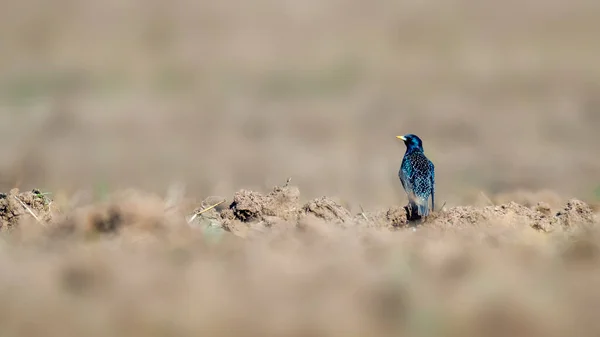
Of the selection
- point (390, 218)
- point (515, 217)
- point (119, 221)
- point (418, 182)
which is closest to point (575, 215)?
point (515, 217)

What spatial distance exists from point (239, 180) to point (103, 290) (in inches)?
451

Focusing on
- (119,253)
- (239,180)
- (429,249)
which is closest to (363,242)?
(429,249)

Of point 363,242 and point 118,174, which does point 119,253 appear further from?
point 118,174

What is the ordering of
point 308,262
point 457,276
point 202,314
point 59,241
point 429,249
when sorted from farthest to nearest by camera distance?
1. point 59,241
2. point 429,249
3. point 308,262
4. point 457,276
5. point 202,314

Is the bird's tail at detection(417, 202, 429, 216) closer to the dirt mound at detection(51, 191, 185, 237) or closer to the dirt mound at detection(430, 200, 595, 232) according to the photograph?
the dirt mound at detection(430, 200, 595, 232)

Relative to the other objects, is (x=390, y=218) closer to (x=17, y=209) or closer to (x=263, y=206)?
(x=263, y=206)

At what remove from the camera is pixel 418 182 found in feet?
26.8

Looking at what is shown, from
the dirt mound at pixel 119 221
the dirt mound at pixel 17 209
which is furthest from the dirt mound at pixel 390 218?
the dirt mound at pixel 17 209

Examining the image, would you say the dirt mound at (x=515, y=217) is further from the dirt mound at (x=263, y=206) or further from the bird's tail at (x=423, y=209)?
the dirt mound at (x=263, y=206)

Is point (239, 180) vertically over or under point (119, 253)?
over

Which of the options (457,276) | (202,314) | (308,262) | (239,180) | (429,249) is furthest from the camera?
(239,180)

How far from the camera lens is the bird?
748 centimetres

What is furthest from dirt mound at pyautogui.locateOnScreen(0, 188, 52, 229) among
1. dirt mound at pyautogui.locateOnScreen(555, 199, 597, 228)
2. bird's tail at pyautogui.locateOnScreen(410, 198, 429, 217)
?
dirt mound at pyautogui.locateOnScreen(555, 199, 597, 228)

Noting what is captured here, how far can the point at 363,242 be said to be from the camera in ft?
14.9
